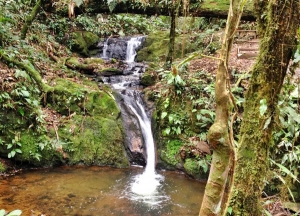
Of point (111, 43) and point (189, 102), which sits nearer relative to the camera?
point (189, 102)

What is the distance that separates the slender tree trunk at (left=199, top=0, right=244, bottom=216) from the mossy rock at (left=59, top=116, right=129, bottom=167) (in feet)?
15.5

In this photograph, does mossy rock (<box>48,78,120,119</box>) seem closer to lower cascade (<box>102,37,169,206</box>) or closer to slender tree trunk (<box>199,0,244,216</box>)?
lower cascade (<box>102,37,169,206</box>)

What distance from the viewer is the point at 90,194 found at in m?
4.97

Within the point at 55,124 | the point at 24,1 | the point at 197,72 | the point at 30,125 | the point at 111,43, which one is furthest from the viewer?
the point at 111,43

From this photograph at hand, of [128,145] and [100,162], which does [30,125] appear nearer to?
A: [100,162]

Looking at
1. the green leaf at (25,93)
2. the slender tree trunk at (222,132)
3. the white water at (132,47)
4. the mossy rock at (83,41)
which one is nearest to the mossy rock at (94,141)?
the green leaf at (25,93)

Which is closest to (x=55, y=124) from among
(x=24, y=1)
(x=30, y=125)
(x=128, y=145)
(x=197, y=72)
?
(x=30, y=125)

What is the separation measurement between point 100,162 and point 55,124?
1.34 m

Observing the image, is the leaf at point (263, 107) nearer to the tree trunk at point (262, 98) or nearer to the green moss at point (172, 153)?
the tree trunk at point (262, 98)

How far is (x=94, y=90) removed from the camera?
7281 mm

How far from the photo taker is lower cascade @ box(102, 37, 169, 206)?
521cm

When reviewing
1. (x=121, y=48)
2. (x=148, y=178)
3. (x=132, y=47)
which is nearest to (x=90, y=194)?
(x=148, y=178)

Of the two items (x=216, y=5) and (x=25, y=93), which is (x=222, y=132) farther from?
(x=216, y=5)

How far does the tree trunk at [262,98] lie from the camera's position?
1991mm
